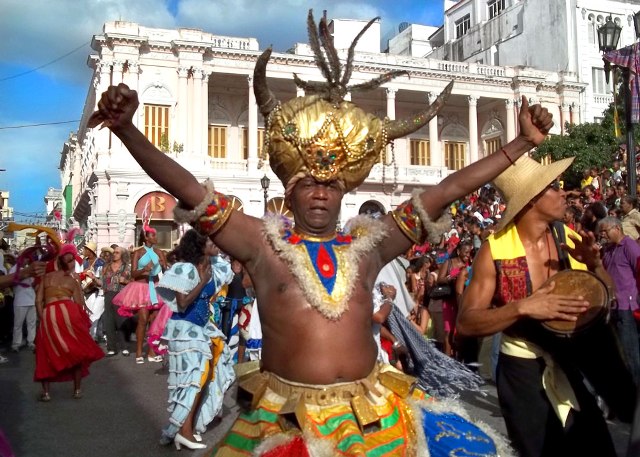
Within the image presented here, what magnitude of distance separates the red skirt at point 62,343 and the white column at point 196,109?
2695 centimetres

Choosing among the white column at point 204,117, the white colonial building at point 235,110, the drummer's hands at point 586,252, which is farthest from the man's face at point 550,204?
the white column at point 204,117

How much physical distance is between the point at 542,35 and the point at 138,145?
1873 inches

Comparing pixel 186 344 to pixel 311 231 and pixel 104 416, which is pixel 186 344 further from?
pixel 311 231

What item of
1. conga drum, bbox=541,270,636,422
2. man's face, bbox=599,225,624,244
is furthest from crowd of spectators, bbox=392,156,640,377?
conga drum, bbox=541,270,636,422

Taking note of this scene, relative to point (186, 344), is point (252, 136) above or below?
above

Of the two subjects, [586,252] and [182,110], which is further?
[182,110]

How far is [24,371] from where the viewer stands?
1070cm

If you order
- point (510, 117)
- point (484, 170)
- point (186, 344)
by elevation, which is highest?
point (510, 117)

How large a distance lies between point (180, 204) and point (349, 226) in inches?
31.6

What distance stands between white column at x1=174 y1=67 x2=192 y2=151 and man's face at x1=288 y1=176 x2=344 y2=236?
107 feet

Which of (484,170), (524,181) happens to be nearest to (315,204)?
(484,170)

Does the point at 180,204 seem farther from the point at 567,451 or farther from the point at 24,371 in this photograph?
the point at 24,371

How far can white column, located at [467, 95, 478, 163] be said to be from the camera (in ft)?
135

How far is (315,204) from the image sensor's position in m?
2.98
